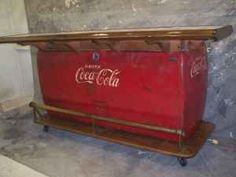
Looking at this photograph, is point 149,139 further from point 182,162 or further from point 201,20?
point 201,20

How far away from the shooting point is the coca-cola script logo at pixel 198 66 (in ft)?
6.59

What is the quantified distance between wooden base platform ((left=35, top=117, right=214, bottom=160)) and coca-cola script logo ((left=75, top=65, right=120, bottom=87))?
45 cm

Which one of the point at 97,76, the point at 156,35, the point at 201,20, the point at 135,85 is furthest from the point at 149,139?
the point at 201,20

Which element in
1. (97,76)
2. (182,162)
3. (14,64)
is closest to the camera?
(182,162)

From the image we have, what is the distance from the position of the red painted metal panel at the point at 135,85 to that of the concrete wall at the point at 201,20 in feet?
0.84

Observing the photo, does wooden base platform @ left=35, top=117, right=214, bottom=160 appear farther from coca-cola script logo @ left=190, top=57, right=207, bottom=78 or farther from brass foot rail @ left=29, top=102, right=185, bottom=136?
coca-cola script logo @ left=190, top=57, right=207, bottom=78

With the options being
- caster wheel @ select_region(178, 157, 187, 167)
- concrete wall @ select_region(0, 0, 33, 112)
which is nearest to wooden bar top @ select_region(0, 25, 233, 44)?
caster wheel @ select_region(178, 157, 187, 167)

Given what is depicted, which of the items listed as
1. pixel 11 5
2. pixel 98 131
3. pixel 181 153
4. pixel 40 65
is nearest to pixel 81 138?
pixel 98 131

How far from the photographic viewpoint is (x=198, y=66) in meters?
2.11

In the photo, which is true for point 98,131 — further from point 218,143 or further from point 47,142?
point 218,143

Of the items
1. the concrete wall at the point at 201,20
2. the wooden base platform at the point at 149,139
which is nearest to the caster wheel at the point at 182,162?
the wooden base platform at the point at 149,139

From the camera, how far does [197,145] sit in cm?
209

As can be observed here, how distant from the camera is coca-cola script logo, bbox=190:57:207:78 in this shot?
6.59ft

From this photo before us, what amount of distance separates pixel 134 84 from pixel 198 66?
528 millimetres
